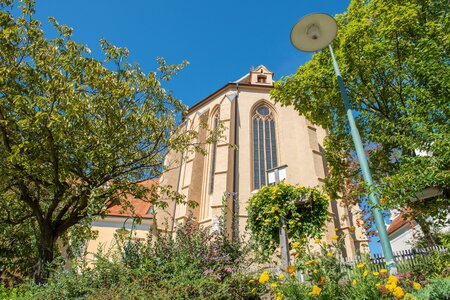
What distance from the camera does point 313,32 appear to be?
19.7ft

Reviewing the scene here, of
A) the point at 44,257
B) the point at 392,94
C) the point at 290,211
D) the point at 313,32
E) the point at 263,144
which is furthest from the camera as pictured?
the point at 263,144

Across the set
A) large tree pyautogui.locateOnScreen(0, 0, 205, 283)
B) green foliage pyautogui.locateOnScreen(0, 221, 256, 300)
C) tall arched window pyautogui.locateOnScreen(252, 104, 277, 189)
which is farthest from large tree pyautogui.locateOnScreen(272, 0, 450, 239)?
tall arched window pyautogui.locateOnScreen(252, 104, 277, 189)

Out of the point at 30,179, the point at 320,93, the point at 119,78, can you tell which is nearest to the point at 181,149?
the point at 119,78

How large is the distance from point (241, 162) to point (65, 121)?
14.2 m

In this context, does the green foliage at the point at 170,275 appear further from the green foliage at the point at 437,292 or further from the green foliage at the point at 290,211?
the green foliage at the point at 290,211

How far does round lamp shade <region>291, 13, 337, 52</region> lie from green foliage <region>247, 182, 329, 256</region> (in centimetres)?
543

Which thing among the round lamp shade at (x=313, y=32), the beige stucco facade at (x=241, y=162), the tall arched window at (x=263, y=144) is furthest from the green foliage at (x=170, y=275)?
the tall arched window at (x=263, y=144)

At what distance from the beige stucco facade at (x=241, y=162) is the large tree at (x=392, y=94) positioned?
6.64 meters

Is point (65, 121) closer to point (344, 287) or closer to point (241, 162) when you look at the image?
point (344, 287)

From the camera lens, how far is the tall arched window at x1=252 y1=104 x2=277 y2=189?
65.9 feet

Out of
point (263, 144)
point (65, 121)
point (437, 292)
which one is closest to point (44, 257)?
point (65, 121)

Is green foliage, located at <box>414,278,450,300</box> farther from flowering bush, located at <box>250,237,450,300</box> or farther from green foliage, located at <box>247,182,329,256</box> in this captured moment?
green foliage, located at <box>247,182,329,256</box>

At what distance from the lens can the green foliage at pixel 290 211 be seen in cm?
1074

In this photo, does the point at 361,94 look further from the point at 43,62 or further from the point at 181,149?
the point at 43,62
